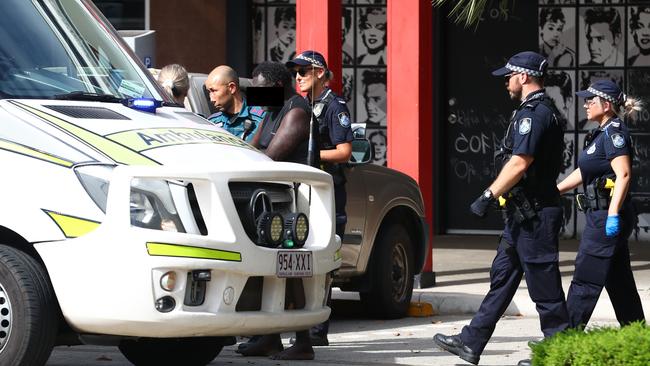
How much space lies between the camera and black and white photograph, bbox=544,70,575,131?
18.2 metres

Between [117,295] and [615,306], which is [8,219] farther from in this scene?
[615,306]

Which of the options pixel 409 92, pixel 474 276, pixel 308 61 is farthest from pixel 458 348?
pixel 474 276

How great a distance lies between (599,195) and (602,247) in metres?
0.35

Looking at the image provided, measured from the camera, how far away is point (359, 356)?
31.8 feet

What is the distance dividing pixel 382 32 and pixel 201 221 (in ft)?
38.4

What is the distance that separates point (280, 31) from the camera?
1895 cm

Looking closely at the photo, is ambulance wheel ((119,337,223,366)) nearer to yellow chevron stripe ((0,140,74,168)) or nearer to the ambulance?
the ambulance

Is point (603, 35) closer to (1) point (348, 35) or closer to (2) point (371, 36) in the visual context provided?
(2) point (371, 36)

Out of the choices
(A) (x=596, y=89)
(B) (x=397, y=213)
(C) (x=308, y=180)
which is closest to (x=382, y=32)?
(B) (x=397, y=213)

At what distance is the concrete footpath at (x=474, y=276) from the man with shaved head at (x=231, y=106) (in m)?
3.17

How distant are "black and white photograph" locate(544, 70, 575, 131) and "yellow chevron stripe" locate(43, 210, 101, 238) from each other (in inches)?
468

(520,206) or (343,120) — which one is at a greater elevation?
(343,120)

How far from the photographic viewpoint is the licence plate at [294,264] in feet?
24.7

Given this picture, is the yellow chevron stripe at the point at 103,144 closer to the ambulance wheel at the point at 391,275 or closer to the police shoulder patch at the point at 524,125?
the police shoulder patch at the point at 524,125
